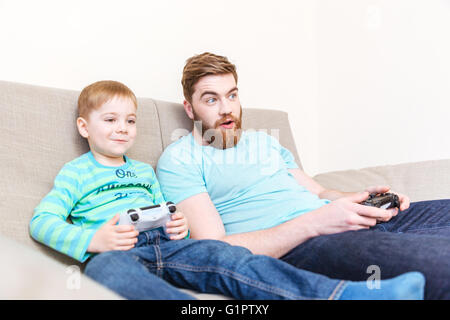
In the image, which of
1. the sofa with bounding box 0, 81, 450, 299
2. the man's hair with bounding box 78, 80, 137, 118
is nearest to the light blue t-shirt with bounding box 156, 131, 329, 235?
the sofa with bounding box 0, 81, 450, 299

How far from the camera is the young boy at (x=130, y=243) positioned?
25.4 inches

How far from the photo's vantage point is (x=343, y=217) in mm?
947

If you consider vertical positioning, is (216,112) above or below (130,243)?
above

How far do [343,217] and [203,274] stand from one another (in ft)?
1.27

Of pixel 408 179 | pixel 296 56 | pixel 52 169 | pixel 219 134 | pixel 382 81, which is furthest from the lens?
pixel 296 56

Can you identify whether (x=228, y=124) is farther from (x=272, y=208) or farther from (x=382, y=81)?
(x=382, y=81)

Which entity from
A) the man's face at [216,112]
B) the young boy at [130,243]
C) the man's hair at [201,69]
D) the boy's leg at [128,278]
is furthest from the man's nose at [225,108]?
the boy's leg at [128,278]

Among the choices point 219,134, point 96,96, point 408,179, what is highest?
point 96,96

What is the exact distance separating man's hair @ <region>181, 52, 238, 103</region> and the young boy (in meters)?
0.26

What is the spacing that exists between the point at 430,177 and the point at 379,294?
1074 millimetres

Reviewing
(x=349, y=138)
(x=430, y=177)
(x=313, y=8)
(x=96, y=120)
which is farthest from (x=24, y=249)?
(x=313, y=8)

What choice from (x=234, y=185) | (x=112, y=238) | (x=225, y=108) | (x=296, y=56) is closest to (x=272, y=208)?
(x=234, y=185)

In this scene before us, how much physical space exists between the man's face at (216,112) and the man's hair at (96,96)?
0.28 m

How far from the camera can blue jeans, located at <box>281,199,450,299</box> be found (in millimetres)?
692
